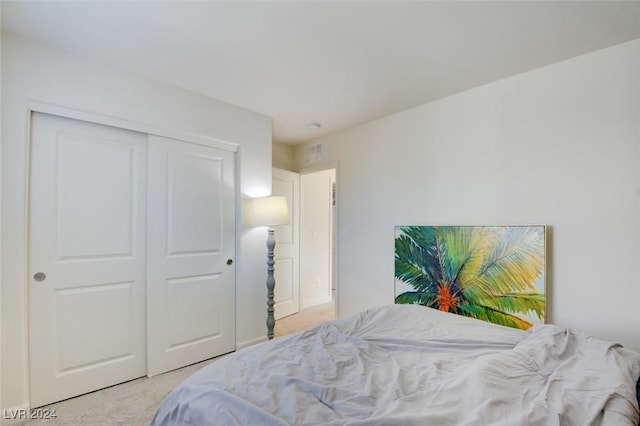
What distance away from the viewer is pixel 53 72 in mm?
1991

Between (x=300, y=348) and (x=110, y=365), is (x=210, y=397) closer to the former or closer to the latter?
(x=300, y=348)

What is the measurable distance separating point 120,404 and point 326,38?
2.74m

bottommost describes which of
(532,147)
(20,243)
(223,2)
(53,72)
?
(20,243)

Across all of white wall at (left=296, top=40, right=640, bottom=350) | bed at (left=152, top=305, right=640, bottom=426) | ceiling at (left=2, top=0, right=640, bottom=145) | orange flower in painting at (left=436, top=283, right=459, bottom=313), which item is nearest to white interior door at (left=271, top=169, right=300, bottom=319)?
white wall at (left=296, top=40, right=640, bottom=350)

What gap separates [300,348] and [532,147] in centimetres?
213

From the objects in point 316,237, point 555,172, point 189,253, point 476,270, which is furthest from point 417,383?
point 316,237

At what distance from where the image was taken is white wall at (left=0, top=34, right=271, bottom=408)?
183 centimetres

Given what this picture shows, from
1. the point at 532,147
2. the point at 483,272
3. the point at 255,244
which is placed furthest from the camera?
the point at 255,244

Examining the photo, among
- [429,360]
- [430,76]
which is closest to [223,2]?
[430,76]

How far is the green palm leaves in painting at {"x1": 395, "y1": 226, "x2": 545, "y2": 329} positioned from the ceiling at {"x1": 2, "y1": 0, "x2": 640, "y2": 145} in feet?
4.00

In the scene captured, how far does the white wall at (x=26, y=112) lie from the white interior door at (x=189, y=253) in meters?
0.25

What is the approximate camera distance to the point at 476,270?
7.91 ft

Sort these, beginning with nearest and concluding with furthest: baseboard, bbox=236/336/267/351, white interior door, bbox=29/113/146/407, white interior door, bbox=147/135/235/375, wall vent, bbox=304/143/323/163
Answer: white interior door, bbox=29/113/146/407 → white interior door, bbox=147/135/235/375 → baseboard, bbox=236/336/267/351 → wall vent, bbox=304/143/323/163

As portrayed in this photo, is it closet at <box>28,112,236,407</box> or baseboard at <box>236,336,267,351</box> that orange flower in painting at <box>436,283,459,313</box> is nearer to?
baseboard at <box>236,336,267,351</box>
